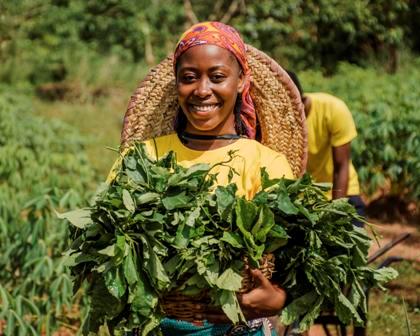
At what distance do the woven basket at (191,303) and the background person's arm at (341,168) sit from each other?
5.94 feet

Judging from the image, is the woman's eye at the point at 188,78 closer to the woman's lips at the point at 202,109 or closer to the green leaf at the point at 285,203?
the woman's lips at the point at 202,109

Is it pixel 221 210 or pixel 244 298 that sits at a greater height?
pixel 221 210

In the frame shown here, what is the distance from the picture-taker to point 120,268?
225 cm

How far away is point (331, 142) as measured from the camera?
4250mm

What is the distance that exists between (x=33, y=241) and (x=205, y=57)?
7.13ft

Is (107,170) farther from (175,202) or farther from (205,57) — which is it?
(175,202)

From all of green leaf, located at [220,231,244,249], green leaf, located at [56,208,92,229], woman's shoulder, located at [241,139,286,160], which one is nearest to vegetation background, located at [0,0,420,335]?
woman's shoulder, located at [241,139,286,160]

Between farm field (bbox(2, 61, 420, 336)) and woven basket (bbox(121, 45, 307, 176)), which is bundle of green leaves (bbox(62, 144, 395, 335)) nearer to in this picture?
farm field (bbox(2, 61, 420, 336))

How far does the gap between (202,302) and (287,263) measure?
283 millimetres

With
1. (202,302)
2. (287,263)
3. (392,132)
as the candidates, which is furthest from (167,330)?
(392,132)

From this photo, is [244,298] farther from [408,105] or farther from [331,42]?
[331,42]

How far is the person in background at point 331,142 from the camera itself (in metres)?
4.16

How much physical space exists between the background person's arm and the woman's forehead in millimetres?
1649

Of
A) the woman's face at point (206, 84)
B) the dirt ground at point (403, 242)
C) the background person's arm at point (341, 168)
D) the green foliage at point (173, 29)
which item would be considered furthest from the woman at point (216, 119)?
the green foliage at point (173, 29)
